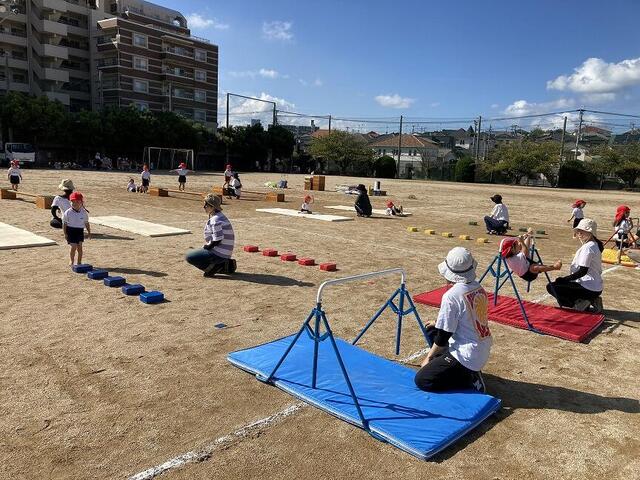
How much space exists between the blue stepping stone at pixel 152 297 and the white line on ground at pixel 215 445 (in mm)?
3507

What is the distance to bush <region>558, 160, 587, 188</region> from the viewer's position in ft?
178

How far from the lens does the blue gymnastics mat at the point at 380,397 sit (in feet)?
13.0

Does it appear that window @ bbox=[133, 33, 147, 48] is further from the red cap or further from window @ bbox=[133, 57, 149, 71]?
the red cap

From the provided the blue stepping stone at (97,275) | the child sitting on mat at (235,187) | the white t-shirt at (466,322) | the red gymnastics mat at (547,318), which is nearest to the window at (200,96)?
the child sitting on mat at (235,187)

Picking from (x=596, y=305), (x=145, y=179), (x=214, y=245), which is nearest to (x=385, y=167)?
(x=145, y=179)

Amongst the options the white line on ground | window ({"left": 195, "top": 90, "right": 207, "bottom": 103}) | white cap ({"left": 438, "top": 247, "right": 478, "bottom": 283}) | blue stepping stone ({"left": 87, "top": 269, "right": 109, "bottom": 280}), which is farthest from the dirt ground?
window ({"left": 195, "top": 90, "right": 207, "bottom": 103})

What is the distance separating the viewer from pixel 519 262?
23.6 ft

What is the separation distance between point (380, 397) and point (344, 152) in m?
62.8

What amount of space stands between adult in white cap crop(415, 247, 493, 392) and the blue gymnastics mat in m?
0.14

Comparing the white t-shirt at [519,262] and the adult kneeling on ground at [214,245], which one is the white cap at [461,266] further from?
the adult kneeling on ground at [214,245]

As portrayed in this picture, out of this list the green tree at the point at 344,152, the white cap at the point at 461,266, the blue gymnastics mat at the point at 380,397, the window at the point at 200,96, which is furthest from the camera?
the window at the point at 200,96

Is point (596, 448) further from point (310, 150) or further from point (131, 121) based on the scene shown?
point (310, 150)

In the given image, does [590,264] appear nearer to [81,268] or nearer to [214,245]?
[214,245]

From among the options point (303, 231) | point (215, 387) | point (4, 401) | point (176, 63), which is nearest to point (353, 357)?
point (215, 387)
